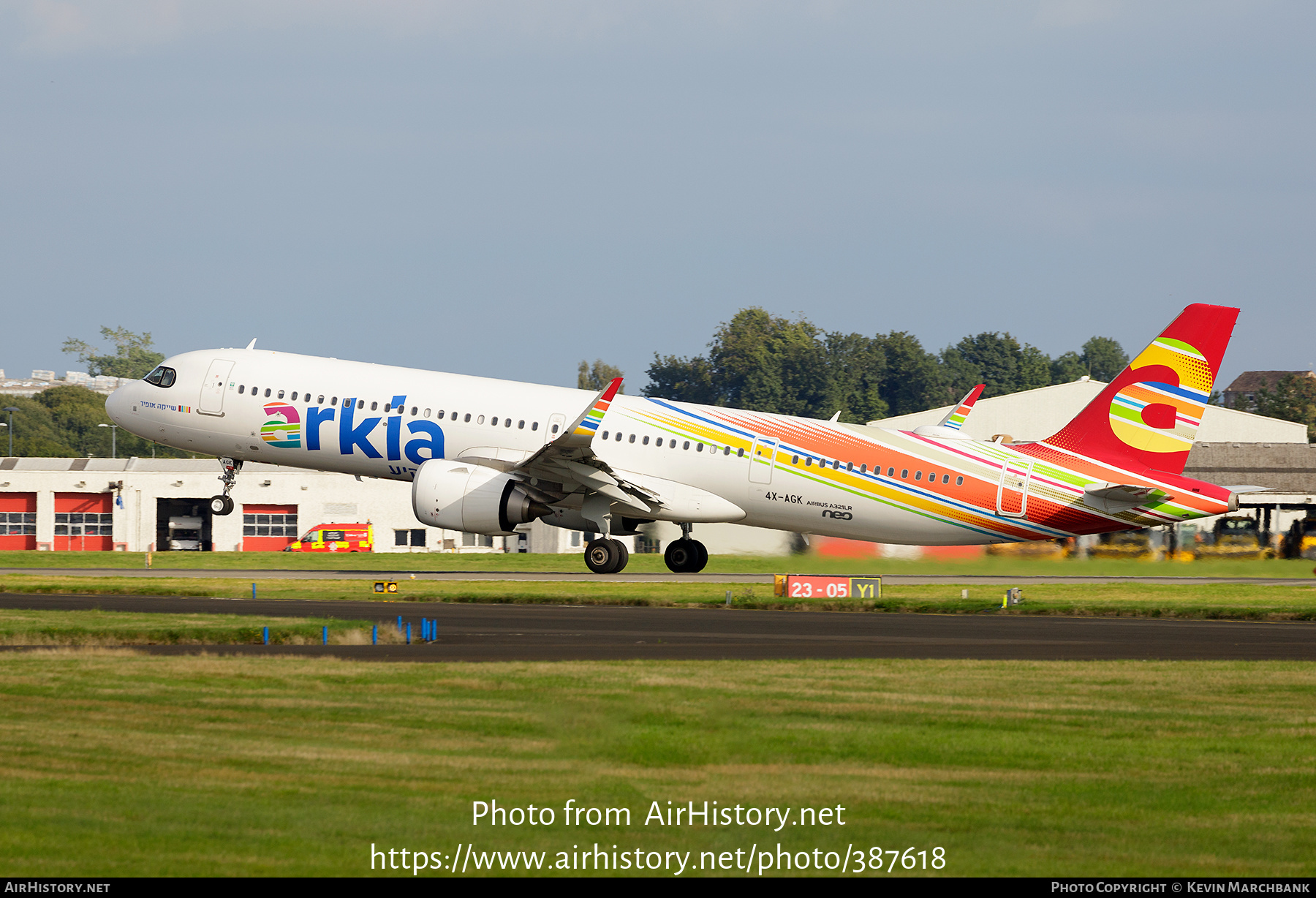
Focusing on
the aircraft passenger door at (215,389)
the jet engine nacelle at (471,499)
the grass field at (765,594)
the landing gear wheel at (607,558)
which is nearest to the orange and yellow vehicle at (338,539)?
the aircraft passenger door at (215,389)

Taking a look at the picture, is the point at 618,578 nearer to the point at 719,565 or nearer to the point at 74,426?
the point at 719,565

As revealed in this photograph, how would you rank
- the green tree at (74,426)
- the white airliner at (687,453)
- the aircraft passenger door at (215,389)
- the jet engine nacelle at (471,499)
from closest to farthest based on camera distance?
1. the white airliner at (687,453)
2. the jet engine nacelle at (471,499)
3. the aircraft passenger door at (215,389)
4. the green tree at (74,426)

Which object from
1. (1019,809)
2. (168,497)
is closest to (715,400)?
(168,497)

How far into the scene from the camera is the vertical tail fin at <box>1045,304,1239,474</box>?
37312 millimetres

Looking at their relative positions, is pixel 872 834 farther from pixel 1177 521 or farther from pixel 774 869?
pixel 1177 521

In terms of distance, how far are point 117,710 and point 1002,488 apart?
2792 centimetres

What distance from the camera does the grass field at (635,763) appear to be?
32.8 ft

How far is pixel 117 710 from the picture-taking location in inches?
591

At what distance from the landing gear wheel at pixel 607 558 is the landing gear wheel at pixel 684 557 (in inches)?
108

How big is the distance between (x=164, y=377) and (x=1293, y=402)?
Result: 131 metres

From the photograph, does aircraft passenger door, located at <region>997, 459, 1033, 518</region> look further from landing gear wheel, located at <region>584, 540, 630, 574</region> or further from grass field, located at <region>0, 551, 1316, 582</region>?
landing gear wheel, located at <region>584, 540, 630, 574</region>

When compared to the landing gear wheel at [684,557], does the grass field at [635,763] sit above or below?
above

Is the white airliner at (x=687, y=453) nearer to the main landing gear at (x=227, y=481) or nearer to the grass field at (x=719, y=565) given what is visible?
the main landing gear at (x=227, y=481)

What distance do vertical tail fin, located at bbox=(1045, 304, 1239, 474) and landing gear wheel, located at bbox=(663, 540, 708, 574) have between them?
38.4 feet
